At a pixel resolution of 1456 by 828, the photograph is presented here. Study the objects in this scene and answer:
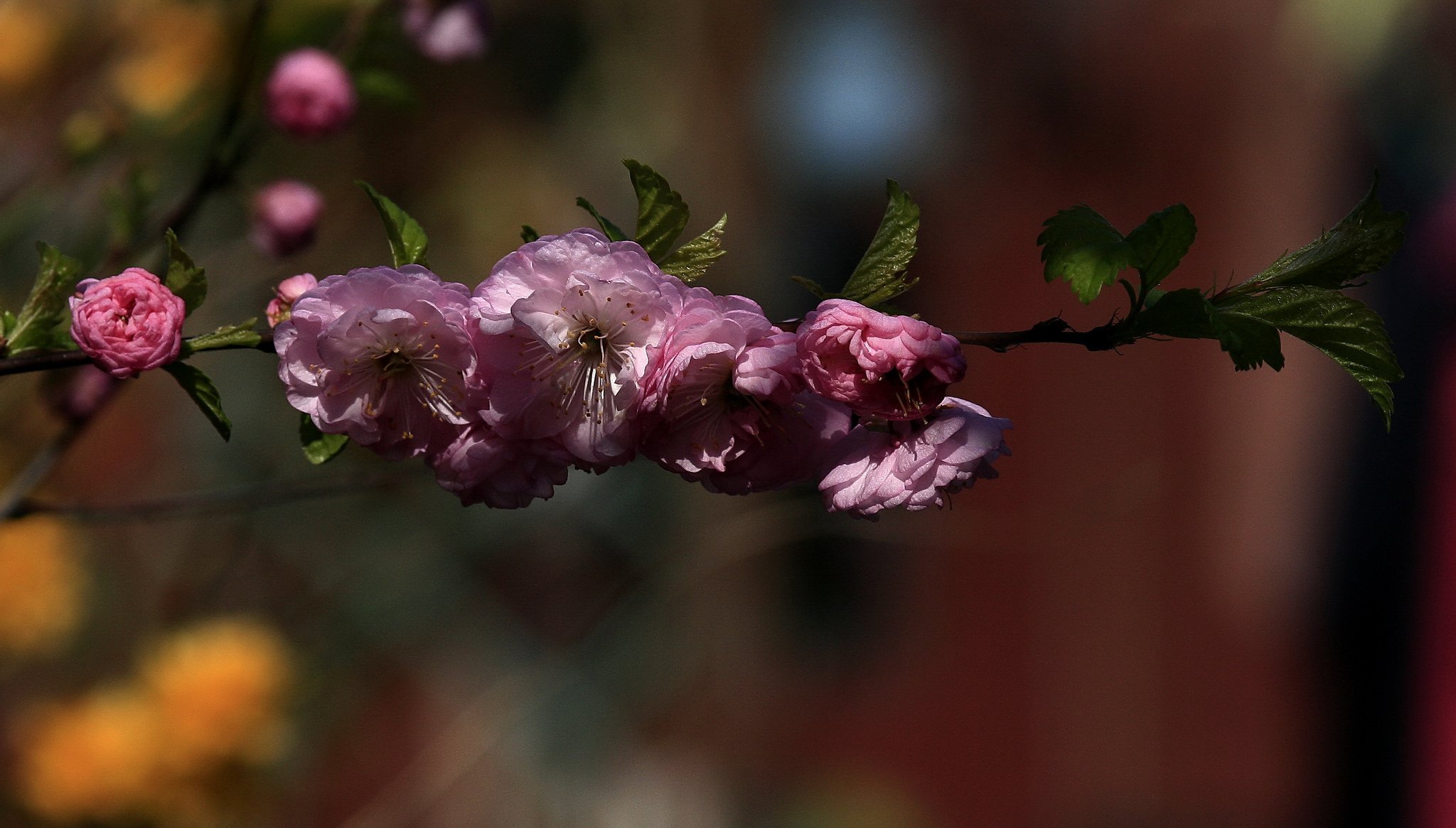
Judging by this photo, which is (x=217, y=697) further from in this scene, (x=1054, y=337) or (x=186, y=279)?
(x=1054, y=337)

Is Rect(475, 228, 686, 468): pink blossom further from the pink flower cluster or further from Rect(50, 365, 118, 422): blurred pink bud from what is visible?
Rect(50, 365, 118, 422): blurred pink bud

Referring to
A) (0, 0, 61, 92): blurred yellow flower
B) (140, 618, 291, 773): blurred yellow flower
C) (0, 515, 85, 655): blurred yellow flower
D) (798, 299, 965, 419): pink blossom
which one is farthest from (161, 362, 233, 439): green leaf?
(0, 0, 61, 92): blurred yellow flower

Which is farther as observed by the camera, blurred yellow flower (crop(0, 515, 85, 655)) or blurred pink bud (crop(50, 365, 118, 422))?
blurred yellow flower (crop(0, 515, 85, 655))

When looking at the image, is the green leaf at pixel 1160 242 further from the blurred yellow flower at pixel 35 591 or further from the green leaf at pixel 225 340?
the blurred yellow flower at pixel 35 591

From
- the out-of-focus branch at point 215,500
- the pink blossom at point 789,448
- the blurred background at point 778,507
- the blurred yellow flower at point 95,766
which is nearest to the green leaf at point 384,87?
the blurred background at point 778,507

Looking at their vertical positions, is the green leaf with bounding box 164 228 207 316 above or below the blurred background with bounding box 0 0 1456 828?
above

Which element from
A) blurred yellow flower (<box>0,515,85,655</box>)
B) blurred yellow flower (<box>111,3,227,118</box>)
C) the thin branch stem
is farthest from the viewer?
blurred yellow flower (<box>0,515,85,655</box>)
